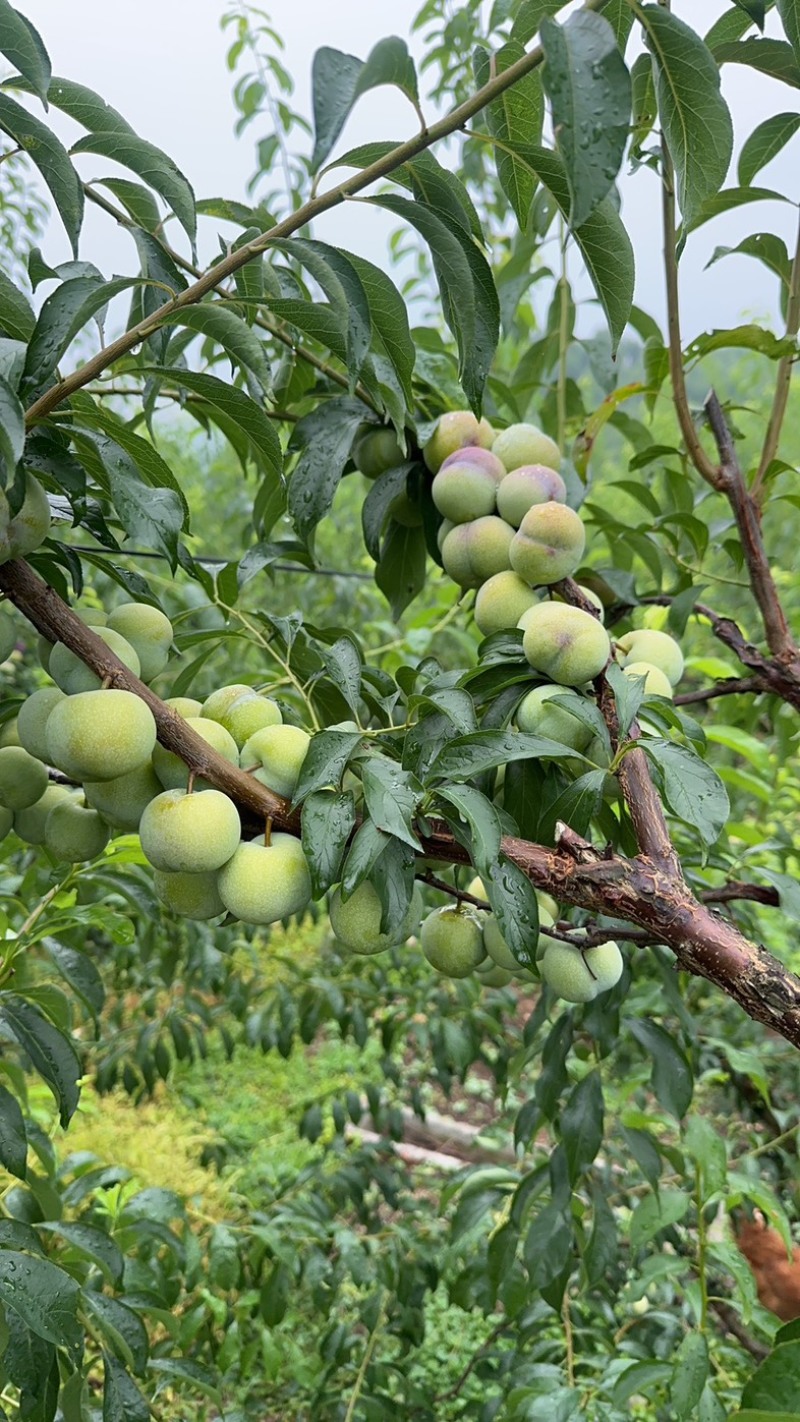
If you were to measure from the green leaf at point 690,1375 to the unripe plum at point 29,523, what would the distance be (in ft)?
2.40

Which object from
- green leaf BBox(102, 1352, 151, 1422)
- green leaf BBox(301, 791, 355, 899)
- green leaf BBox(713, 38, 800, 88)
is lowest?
green leaf BBox(102, 1352, 151, 1422)

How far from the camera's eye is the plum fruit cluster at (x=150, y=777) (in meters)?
0.49

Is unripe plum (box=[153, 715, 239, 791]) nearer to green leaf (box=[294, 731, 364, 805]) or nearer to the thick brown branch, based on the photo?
green leaf (box=[294, 731, 364, 805])

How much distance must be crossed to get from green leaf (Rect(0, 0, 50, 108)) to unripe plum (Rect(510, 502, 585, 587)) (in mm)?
358

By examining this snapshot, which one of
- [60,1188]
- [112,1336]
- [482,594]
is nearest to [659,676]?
[482,594]

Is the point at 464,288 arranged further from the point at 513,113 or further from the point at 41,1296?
the point at 41,1296

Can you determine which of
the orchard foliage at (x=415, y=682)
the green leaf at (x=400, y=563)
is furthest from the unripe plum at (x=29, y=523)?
the green leaf at (x=400, y=563)

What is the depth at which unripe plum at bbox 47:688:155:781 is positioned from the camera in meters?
0.48

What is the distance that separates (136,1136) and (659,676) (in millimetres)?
2049

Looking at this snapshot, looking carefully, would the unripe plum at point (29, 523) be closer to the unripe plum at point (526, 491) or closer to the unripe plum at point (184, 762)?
the unripe plum at point (184, 762)

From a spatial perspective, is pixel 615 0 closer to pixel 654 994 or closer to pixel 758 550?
pixel 758 550

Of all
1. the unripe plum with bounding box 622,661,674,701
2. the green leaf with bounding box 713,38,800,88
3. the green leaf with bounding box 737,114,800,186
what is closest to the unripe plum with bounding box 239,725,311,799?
the unripe plum with bounding box 622,661,674,701

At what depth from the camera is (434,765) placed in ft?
1.70

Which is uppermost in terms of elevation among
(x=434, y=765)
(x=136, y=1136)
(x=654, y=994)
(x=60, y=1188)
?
(x=434, y=765)
